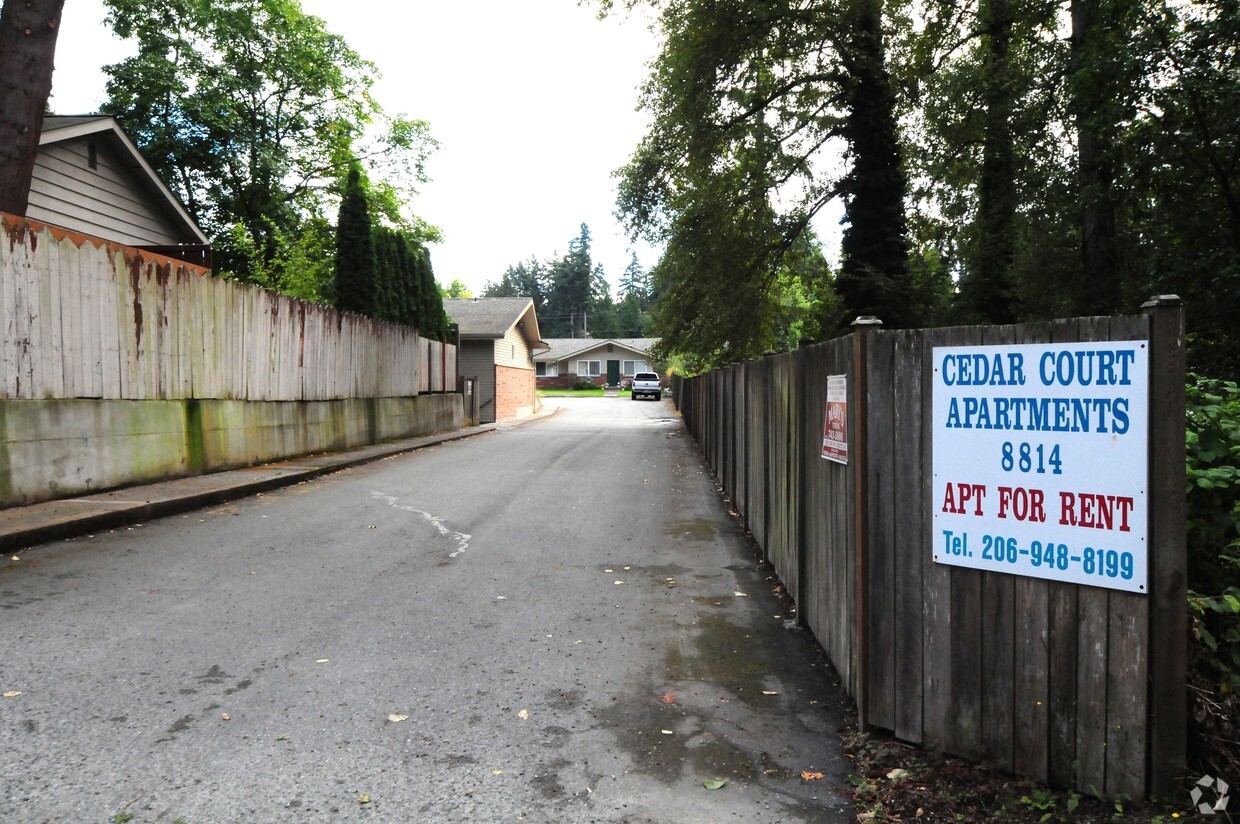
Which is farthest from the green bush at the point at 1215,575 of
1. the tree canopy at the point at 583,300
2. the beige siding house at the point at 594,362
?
the tree canopy at the point at 583,300

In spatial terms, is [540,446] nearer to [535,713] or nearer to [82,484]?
[82,484]

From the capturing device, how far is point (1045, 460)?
3.19 m

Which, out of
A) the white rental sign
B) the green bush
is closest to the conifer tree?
the white rental sign

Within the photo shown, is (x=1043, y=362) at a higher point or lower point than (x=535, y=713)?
higher

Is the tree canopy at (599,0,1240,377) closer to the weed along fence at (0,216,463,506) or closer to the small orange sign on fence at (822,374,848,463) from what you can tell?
the small orange sign on fence at (822,374,848,463)

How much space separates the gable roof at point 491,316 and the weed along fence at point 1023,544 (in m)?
32.1

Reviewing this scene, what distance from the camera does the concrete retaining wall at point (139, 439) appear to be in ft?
28.0

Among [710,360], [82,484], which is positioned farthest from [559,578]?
[710,360]

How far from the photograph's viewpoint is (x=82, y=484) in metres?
9.38

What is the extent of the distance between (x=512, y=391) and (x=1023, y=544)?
36.8 m

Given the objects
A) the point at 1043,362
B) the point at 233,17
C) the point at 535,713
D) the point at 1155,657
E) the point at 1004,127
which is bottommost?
the point at 535,713

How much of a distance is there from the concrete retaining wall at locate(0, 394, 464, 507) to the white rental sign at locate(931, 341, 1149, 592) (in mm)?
8861

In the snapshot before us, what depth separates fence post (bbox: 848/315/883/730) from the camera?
12.8 ft

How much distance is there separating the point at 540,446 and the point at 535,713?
52.5 feet
